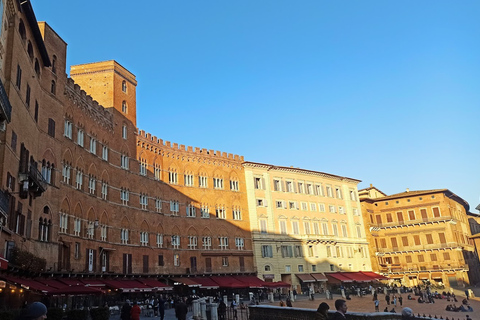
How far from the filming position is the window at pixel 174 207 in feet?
164

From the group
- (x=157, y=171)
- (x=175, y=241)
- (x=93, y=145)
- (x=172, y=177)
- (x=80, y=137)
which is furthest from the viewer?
(x=172, y=177)

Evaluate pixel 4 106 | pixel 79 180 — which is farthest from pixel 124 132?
pixel 4 106

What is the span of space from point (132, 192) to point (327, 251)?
3072cm

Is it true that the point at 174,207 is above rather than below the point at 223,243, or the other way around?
above

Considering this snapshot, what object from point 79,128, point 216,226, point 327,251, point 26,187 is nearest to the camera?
point 26,187

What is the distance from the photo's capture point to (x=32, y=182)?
82.8ft

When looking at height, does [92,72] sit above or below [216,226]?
above

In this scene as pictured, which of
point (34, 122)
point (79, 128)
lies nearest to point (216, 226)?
point (79, 128)

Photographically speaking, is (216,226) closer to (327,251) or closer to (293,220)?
(293,220)

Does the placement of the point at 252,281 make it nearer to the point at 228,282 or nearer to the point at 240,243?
the point at 228,282

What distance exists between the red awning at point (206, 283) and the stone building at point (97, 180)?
4.98ft

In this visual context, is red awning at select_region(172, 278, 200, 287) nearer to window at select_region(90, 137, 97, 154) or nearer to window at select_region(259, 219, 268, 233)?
window at select_region(259, 219, 268, 233)

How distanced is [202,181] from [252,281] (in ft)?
44.0

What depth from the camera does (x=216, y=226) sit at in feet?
175
